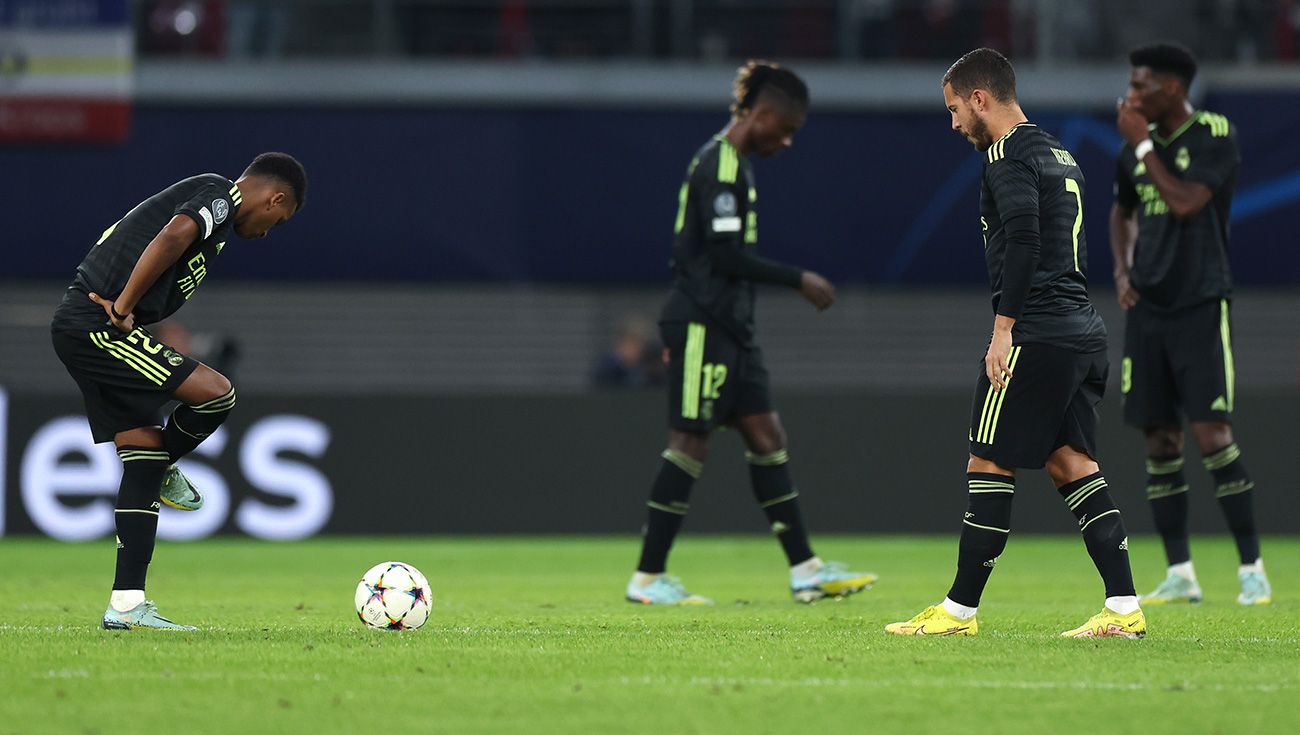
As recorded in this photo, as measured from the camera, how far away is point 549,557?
11227 millimetres

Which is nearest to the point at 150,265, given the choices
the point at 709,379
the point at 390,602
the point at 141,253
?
the point at 141,253

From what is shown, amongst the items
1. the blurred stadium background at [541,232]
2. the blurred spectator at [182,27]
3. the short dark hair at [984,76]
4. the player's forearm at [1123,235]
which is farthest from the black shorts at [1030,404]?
the blurred spectator at [182,27]

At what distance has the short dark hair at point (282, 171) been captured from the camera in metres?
6.20

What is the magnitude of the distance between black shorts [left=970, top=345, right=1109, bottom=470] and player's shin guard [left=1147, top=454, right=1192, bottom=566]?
2.27m

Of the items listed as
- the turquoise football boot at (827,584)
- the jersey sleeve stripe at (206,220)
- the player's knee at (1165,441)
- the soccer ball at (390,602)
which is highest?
the jersey sleeve stripe at (206,220)

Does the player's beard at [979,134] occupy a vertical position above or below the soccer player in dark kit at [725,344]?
above

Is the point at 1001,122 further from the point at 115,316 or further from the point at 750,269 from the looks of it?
the point at 115,316

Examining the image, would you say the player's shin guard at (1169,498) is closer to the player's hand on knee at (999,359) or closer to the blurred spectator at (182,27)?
the player's hand on knee at (999,359)

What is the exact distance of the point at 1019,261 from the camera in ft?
18.7

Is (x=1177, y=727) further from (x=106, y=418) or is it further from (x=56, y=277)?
(x=56, y=277)

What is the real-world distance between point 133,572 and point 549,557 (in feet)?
17.6

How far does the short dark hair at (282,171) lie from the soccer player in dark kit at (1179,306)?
3615 millimetres

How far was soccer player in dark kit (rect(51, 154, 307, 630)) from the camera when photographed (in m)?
6.03

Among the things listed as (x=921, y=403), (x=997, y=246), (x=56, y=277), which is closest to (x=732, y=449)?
(x=921, y=403)
